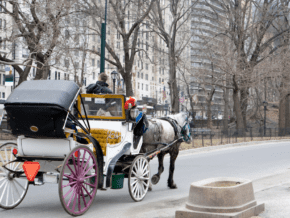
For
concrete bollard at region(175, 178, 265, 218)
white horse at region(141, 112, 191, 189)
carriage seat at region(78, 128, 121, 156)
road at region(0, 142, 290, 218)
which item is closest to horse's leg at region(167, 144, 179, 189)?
white horse at region(141, 112, 191, 189)

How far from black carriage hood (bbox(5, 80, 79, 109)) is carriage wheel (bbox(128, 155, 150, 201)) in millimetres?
2135

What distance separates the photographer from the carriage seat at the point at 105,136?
7940mm

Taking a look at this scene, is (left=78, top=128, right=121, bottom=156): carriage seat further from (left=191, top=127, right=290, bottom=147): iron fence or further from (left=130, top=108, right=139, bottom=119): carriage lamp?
(left=191, top=127, right=290, bottom=147): iron fence

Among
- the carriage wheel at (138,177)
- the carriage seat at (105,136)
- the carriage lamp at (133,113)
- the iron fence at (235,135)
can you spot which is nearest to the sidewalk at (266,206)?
the carriage wheel at (138,177)

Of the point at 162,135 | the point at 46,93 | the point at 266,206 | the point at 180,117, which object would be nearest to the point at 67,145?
the point at 46,93

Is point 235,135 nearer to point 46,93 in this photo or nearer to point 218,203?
point 218,203

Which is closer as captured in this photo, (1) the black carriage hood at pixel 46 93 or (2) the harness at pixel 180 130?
(1) the black carriage hood at pixel 46 93

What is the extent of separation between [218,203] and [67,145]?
103 inches

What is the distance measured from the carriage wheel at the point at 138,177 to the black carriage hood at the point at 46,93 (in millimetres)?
2135

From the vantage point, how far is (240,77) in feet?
117

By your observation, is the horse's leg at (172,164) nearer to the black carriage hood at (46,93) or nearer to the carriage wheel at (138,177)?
the carriage wheel at (138,177)

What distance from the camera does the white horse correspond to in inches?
373

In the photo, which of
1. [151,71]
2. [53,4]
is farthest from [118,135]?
[151,71]

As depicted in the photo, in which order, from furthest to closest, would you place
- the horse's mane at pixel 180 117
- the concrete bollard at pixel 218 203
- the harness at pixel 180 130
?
the horse's mane at pixel 180 117
the harness at pixel 180 130
the concrete bollard at pixel 218 203
